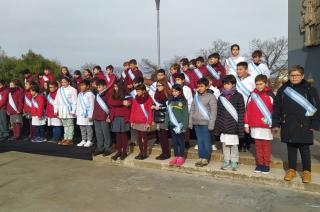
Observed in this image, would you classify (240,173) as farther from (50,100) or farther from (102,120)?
(50,100)

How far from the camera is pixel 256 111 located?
6.12m

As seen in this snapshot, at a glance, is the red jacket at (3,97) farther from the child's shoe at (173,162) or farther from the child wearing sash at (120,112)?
the child's shoe at (173,162)

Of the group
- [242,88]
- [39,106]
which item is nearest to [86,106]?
[39,106]

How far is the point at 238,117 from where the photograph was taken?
20.6 ft

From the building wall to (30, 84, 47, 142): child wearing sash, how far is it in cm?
706

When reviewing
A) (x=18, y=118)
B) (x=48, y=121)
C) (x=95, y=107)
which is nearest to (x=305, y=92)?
(x=95, y=107)

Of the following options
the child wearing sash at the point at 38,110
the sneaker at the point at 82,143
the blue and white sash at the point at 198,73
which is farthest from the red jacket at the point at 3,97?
the blue and white sash at the point at 198,73

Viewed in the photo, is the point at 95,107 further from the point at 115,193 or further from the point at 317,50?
the point at 317,50

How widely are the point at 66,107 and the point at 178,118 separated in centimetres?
375

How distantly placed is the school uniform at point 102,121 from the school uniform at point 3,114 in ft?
12.5

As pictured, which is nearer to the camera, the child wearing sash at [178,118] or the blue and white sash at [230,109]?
the blue and white sash at [230,109]

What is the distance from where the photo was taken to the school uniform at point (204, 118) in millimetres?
6523

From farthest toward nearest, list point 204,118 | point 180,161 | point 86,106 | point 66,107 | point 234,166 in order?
point 66,107 < point 86,106 < point 180,161 < point 204,118 < point 234,166

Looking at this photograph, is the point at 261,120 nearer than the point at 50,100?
Yes
